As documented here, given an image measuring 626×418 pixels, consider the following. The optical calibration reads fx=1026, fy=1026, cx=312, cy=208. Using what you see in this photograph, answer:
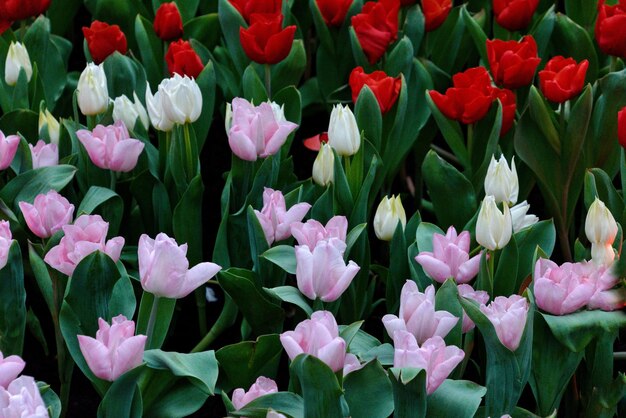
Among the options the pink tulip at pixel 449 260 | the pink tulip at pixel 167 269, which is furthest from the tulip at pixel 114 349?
the pink tulip at pixel 449 260

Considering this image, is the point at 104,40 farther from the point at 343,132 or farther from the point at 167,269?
the point at 167,269

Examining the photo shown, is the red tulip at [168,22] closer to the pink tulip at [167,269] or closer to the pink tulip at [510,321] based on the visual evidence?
the pink tulip at [167,269]

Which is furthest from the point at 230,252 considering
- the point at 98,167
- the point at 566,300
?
the point at 566,300

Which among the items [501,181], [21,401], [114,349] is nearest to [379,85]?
[501,181]

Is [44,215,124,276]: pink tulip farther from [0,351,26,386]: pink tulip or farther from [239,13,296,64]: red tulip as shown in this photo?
[239,13,296,64]: red tulip

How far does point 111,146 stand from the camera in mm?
1661

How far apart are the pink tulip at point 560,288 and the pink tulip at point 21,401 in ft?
2.11

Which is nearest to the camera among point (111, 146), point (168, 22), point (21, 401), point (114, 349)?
point (21, 401)

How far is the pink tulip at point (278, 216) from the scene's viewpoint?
1.53m

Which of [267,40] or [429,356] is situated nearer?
[429,356]

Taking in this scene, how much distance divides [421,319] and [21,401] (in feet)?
1.58

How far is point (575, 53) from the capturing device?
7.24 ft

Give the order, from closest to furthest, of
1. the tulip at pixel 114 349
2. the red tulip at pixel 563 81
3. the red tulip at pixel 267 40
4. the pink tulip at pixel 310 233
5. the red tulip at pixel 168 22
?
the tulip at pixel 114 349 < the pink tulip at pixel 310 233 < the red tulip at pixel 563 81 < the red tulip at pixel 267 40 < the red tulip at pixel 168 22

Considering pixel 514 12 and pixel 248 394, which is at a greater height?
pixel 514 12
